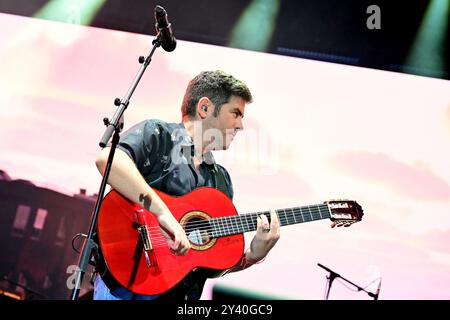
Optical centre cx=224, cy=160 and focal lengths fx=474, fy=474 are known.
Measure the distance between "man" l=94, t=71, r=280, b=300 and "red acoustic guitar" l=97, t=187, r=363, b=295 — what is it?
0.17 ft

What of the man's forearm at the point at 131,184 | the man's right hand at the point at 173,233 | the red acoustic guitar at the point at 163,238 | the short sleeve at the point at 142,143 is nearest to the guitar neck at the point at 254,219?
the red acoustic guitar at the point at 163,238

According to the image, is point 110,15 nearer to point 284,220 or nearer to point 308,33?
point 308,33

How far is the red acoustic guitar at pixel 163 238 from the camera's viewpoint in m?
2.32

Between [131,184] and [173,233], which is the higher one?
[131,184]

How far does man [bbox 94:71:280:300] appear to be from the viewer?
→ 239 centimetres

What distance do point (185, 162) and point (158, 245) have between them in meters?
0.54

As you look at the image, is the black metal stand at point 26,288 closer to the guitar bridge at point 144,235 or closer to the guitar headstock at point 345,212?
the guitar bridge at point 144,235

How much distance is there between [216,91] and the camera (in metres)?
2.98

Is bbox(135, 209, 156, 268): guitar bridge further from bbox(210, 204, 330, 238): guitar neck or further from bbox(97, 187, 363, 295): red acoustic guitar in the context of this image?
bbox(210, 204, 330, 238): guitar neck

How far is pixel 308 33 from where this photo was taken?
175 inches

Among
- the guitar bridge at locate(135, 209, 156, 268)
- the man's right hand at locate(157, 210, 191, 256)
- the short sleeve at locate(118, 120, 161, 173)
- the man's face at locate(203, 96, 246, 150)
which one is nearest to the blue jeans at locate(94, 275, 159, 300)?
the guitar bridge at locate(135, 209, 156, 268)

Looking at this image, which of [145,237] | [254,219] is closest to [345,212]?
[254,219]

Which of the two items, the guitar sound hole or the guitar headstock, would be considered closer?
the guitar sound hole

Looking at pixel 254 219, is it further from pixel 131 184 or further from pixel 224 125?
pixel 131 184
